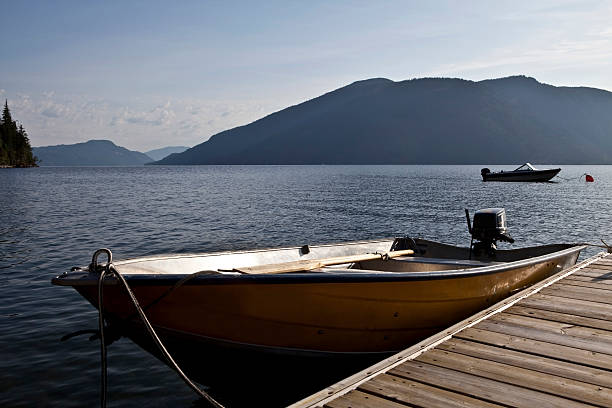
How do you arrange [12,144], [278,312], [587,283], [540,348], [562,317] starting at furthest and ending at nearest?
[12,144], [587,283], [562,317], [278,312], [540,348]

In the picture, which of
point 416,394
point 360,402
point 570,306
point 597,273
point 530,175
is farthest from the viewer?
point 530,175

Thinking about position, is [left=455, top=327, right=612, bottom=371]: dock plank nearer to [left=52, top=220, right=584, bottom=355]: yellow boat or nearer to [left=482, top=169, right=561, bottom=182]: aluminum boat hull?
[left=52, top=220, right=584, bottom=355]: yellow boat

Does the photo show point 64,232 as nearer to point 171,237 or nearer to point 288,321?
point 171,237

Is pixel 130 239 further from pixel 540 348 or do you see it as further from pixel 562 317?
pixel 540 348

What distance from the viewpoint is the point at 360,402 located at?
13.2 ft

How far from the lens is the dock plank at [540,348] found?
4918mm

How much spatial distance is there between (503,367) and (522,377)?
259mm

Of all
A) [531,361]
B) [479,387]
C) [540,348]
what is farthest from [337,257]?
[479,387]

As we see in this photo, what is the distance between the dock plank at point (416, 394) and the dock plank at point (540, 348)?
1499 millimetres

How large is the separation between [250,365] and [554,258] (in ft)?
21.3

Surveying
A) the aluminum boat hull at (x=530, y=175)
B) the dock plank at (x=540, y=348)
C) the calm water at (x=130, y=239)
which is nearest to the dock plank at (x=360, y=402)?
the dock plank at (x=540, y=348)

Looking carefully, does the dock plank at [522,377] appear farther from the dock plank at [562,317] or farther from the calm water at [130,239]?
the calm water at [130,239]

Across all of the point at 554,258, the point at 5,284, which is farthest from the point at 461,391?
the point at 5,284

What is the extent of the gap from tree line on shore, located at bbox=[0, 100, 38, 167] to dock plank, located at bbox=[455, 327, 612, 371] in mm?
142859
